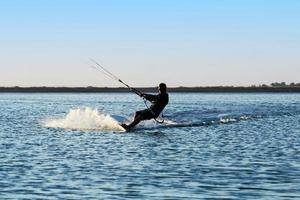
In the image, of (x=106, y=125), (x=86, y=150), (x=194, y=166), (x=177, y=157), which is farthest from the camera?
(x=106, y=125)

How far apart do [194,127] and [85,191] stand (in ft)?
87.5

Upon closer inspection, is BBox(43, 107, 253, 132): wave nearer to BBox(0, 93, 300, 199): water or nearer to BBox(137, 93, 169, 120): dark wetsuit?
BBox(137, 93, 169, 120): dark wetsuit

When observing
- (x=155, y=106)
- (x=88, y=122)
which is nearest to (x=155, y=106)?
(x=155, y=106)

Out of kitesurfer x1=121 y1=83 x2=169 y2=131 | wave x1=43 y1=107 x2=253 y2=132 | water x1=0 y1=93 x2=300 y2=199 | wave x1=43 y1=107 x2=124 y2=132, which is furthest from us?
wave x1=43 y1=107 x2=124 y2=132

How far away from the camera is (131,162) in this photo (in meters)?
24.4

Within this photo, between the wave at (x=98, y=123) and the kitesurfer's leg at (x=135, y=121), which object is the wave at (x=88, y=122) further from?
the kitesurfer's leg at (x=135, y=121)

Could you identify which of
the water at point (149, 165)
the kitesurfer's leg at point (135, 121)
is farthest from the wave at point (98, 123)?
the water at point (149, 165)

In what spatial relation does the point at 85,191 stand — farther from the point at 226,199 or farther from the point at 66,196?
the point at 226,199

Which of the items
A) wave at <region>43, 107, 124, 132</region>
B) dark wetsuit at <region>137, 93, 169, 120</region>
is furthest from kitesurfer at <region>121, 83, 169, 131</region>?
wave at <region>43, 107, 124, 132</region>

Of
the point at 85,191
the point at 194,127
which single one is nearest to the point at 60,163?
the point at 85,191

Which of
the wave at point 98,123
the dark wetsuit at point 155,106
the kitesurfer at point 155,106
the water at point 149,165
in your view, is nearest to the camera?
the water at point 149,165

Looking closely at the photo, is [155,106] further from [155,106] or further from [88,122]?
[88,122]

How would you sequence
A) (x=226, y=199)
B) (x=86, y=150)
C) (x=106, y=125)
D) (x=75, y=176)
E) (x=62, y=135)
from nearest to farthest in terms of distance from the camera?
(x=226, y=199), (x=75, y=176), (x=86, y=150), (x=62, y=135), (x=106, y=125)

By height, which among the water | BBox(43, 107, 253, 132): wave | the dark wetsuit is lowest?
the water
